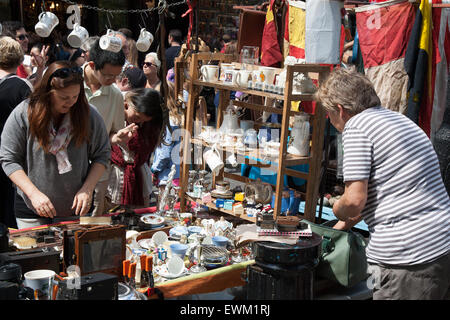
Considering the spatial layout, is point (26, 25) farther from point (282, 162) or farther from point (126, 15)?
point (282, 162)

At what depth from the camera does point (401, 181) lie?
2.08m

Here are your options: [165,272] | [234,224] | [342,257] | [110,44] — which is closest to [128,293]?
[165,272]

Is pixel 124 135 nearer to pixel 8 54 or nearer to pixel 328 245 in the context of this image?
pixel 8 54

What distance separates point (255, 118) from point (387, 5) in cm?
129

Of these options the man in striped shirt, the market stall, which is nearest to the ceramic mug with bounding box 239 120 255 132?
the market stall

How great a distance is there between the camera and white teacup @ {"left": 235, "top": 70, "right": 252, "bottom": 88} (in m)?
3.21

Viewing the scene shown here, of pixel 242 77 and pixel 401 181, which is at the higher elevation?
pixel 242 77

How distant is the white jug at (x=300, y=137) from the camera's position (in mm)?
3107

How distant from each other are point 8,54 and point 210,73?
1.55 meters

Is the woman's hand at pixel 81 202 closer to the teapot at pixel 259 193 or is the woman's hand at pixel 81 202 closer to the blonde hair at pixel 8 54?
the teapot at pixel 259 193

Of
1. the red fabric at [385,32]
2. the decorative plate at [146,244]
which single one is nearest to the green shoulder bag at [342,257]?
the decorative plate at [146,244]

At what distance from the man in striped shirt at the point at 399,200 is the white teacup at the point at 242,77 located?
1.19 metres
